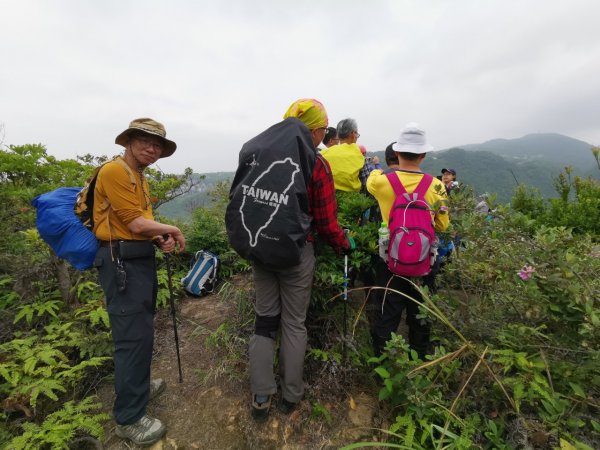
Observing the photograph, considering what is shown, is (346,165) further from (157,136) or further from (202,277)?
(202,277)

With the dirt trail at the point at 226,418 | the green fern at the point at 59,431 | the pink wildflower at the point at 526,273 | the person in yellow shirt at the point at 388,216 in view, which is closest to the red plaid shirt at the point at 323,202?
the person in yellow shirt at the point at 388,216

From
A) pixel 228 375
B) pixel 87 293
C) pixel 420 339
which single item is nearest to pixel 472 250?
pixel 420 339

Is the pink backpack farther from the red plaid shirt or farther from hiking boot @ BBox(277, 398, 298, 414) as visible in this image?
hiking boot @ BBox(277, 398, 298, 414)

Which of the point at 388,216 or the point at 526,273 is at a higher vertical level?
the point at 388,216

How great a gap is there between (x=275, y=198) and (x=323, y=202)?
45 centimetres

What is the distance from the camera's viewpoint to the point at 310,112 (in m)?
2.48

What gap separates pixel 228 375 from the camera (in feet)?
9.82

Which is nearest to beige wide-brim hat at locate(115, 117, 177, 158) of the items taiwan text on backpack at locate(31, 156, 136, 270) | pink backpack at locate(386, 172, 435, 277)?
taiwan text on backpack at locate(31, 156, 136, 270)

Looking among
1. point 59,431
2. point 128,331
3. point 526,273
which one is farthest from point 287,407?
point 526,273

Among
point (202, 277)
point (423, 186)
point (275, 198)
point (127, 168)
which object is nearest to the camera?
point (275, 198)

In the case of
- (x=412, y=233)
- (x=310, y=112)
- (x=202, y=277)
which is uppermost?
(x=310, y=112)

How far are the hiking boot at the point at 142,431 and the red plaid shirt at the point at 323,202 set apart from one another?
2.03 metres

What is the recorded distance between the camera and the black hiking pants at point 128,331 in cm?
230

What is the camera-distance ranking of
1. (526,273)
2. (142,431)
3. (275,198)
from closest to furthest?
(526,273), (275,198), (142,431)
